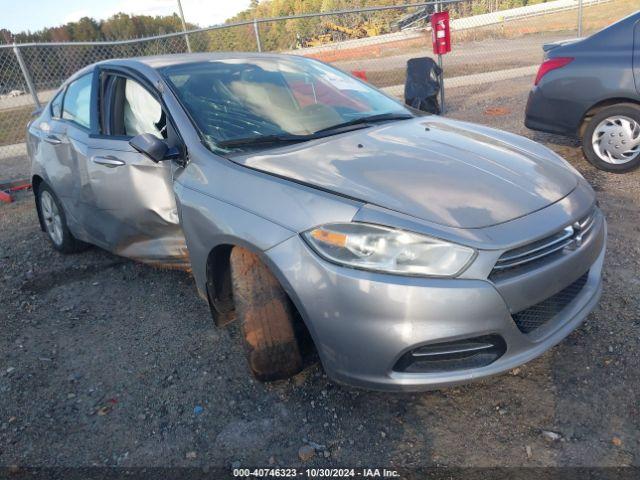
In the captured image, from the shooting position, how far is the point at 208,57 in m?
3.41

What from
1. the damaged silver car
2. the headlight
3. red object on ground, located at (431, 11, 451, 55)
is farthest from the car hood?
red object on ground, located at (431, 11, 451, 55)

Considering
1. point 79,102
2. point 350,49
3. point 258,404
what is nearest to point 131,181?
point 79,102

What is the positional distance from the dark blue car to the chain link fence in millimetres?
3524

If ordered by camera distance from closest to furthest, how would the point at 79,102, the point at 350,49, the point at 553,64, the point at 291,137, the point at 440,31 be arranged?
1. the point at 291,137
2. the point at 79,102
3. the point at 553,64
4. the point at 440,31
5. the point at 350,49

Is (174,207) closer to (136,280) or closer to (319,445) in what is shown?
(136,280)

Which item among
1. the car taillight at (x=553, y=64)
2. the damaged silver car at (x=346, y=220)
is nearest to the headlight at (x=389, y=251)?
the damaged silver car at (x=346, y=220)

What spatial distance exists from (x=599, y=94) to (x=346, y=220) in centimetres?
418

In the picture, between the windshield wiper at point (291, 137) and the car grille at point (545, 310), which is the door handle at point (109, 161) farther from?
the car grille at point (545, 310)

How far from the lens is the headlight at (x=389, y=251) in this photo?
1.93 metres

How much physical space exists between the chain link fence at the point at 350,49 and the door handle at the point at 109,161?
5495 mm

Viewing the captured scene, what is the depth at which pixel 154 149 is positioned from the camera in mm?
2648

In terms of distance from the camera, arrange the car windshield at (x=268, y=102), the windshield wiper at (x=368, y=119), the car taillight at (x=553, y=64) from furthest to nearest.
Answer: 1. the car taillight at (x=553, y=64)
2. the windshield wiper at (x=368, y=119)
3. the car windshield at (x=268, y=102)

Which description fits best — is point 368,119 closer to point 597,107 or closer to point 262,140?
point 262,140

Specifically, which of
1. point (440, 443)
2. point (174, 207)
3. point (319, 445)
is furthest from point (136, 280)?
point (440, 443)
